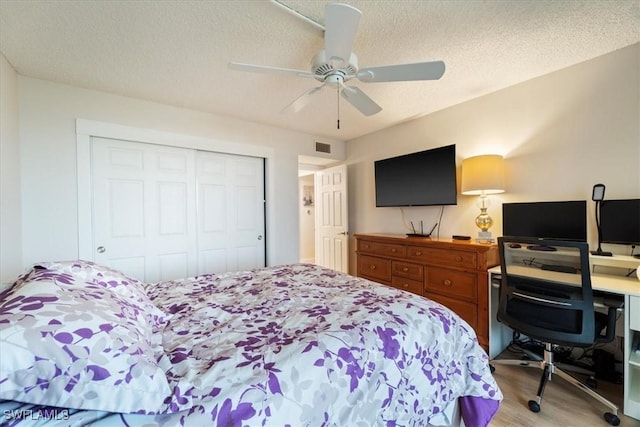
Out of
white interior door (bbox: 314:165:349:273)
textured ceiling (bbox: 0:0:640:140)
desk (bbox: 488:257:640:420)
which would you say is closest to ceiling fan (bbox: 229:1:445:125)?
textured ceiling (bbox: 0:0:640:140)

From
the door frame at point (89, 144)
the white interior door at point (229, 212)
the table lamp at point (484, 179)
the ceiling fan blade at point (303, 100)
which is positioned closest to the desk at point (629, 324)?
the table lamp at point (484, 179)

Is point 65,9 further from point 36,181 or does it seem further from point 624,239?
point 624,239

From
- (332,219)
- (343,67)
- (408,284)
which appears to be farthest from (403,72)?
(332,219)

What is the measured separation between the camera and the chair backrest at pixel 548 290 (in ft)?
5.22

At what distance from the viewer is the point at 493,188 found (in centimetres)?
243

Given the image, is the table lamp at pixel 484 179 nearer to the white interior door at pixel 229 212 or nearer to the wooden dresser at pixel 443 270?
the wooden dresser at pixel 443 270

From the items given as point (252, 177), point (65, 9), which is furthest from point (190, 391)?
point (252, 177)

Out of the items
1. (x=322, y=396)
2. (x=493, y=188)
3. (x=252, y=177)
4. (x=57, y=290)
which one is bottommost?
(x=322, y=396)

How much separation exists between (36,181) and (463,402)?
137 inches

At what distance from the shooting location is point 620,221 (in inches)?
74.6

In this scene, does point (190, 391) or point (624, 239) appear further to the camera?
point (624, 239)

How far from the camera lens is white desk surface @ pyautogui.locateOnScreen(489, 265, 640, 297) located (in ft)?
5.15

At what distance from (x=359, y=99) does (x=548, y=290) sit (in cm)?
181

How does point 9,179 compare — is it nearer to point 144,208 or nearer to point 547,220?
point 144,208
